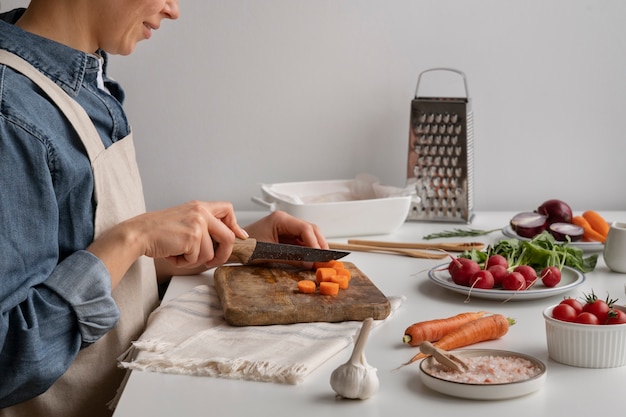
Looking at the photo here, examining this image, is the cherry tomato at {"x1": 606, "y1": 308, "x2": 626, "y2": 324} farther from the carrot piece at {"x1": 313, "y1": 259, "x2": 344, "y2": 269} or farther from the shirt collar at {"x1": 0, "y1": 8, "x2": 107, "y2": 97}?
the shirt collar at {"x1": 0, "y1": 8, "x2": 107, "y2": 97}

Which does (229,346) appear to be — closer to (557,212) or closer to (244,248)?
(244,248)

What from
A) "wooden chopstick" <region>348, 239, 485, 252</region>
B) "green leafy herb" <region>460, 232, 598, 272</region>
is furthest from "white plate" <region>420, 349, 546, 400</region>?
"wooden chopstick" <region>348, 239, 485, 252</region>

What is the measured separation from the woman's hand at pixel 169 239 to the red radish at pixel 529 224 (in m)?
0.87

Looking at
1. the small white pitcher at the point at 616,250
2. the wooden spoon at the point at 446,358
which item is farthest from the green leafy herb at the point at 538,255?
the wooden spoon at the point at 446,358

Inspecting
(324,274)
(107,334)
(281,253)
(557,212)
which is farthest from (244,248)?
(557,212)

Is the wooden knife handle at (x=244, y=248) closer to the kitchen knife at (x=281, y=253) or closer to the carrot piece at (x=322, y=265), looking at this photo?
the kitchen knife at (x=281, y=253)

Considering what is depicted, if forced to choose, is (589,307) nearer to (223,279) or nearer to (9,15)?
(223,279)

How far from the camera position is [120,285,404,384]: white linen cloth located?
117 cm

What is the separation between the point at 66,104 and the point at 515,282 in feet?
2.75

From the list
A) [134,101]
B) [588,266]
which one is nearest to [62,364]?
[588,266]

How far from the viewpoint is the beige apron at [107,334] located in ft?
4.54

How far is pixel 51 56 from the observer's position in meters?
1.43

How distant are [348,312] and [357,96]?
136 cm

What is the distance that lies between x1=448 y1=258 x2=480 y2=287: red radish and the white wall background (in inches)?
43.9
